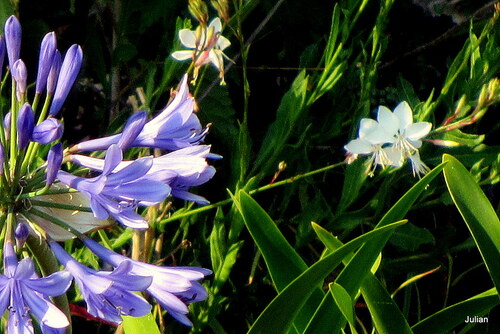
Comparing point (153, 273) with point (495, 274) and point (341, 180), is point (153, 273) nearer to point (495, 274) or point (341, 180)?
point (495, 274)

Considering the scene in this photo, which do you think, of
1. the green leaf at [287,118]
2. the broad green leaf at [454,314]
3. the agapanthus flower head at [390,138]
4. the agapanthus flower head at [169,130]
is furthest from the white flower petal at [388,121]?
the agapanthus flower head at [169,130]

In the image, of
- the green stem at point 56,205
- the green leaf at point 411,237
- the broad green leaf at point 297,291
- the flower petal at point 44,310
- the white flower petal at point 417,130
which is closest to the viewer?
the flower petal at point 44,310

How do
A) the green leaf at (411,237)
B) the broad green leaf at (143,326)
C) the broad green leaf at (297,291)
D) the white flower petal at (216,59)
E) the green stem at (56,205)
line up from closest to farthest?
the green stem at (56,205)
the broad green leaf at (297,291)
the broad green leaf at (143,326)
the white flower petal at (216,59)
the green leaf at (411,237)

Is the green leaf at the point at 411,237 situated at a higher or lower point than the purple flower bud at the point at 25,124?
lower

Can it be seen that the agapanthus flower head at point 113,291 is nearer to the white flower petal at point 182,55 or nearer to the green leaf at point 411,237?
the white flower petal at point 182,55

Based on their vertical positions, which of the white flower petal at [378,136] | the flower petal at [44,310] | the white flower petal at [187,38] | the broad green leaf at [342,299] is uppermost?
the white flower petal at [187,38]

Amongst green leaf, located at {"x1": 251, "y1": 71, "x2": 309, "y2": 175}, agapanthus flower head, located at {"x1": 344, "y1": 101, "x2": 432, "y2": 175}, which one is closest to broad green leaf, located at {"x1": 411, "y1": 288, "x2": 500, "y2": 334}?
agapanthus flower head, located at {"x1": 344, "y1": 101, "x2": 432, "y2": 175}

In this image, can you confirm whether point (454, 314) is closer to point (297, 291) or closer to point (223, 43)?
point (297, 291)

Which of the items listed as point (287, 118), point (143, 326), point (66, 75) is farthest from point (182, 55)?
point (143, 326)
